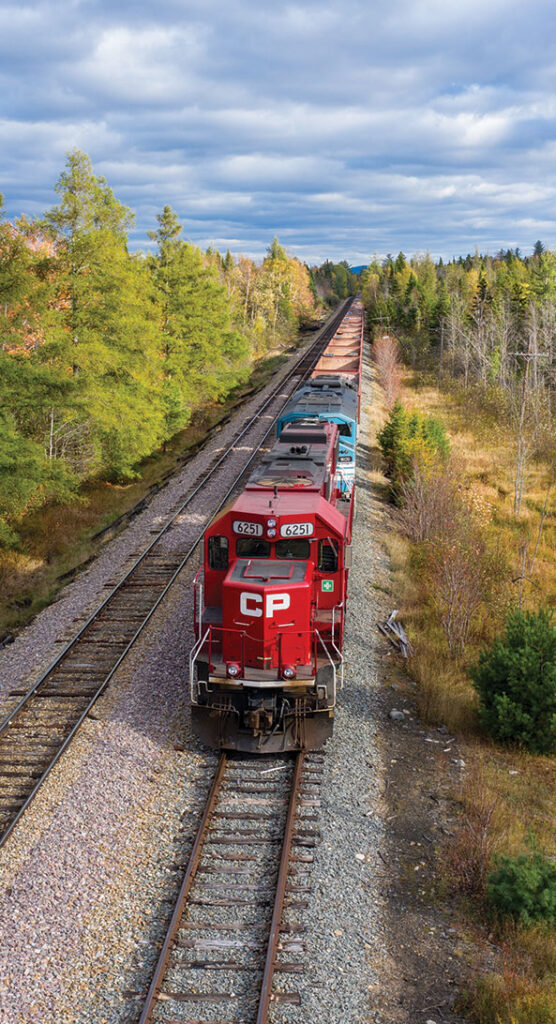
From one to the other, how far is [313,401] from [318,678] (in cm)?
1687

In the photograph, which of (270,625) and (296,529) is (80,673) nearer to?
(270,625)

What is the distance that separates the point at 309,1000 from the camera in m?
7.18

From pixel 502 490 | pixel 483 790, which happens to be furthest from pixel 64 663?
pixel 502 490

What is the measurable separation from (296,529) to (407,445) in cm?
1505

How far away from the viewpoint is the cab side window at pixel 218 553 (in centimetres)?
1230

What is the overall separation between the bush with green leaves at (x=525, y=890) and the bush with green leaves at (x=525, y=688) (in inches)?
141

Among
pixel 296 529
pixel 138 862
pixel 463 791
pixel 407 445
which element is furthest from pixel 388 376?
pixel 138 862

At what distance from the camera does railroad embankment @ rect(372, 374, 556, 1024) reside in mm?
7523

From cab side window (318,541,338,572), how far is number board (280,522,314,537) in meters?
0.44

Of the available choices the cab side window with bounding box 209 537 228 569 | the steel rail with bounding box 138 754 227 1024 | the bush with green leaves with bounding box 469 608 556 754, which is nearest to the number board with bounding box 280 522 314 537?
the cab side window with bounding box 209 537 228 569

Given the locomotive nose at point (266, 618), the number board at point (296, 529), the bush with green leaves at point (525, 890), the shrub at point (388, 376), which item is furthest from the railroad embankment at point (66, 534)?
the shrub at point (388, 376)

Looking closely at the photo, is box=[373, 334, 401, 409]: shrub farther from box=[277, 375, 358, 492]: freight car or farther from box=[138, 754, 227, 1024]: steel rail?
box=[138, 754, 227, 1024]: steel rail

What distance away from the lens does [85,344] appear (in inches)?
976

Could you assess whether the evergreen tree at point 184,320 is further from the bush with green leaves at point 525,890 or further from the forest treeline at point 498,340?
the bush with green leaves at point 525,890
